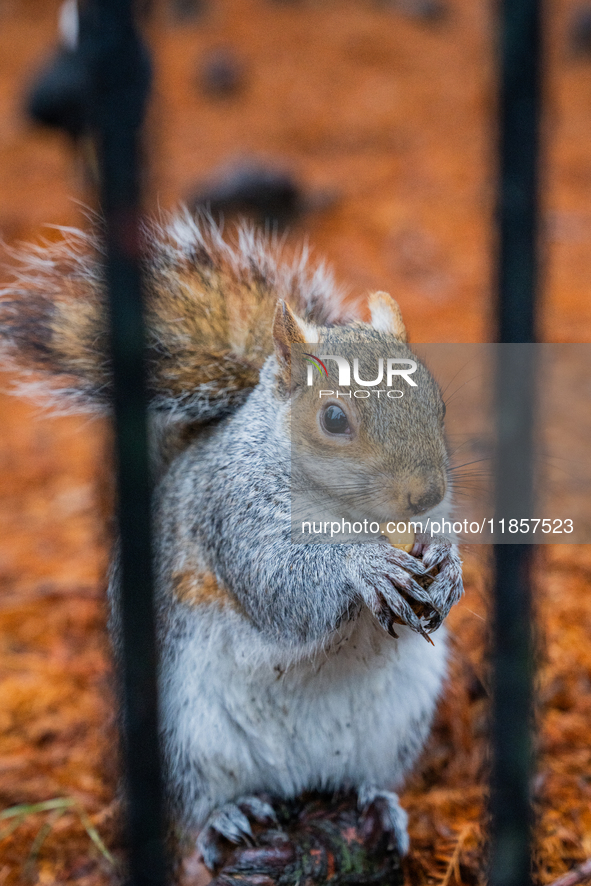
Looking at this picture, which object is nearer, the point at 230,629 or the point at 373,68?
the point at 230,629

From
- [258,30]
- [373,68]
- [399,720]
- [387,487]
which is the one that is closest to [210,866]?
[399,720]

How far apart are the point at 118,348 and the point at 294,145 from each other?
18.0 ft

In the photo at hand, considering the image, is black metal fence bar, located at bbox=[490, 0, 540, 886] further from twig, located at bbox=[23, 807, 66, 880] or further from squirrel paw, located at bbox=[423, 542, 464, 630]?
twig, located at bbox=[23, 807, 66, 880]

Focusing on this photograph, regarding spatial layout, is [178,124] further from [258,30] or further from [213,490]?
[213,490]

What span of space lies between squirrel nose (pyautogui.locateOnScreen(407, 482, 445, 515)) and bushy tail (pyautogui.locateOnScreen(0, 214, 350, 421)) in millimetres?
399

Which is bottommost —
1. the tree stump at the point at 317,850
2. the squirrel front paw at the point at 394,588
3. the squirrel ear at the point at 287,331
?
the tree stump at the point at 317,850

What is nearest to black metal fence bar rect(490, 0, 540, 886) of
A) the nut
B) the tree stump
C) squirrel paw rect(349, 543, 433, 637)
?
squirrel paw rect(349, 543, 433, 637)

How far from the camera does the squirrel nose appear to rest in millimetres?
854

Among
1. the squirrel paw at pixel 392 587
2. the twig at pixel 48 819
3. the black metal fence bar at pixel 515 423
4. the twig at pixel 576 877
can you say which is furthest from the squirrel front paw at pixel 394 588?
the twig at pixel 48 819

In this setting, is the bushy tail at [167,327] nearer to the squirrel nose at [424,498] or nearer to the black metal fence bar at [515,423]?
the squirrel nose at [424,498]

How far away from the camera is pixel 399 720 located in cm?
113

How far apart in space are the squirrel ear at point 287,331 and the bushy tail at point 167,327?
22cm

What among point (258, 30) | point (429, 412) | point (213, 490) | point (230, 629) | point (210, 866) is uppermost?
point (258, 30)

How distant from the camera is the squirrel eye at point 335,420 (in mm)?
881
